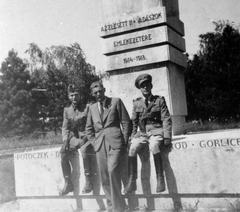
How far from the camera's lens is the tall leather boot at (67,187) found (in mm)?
5352

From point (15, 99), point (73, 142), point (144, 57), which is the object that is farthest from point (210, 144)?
point (15, 99)

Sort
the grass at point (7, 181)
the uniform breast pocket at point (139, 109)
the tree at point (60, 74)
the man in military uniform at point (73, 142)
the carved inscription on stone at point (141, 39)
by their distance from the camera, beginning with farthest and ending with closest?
the tree at point (60, 74)
the grass at point (7, 181)
the carved inscription on stone at point (141, 39)
the man in military uniform at point (73, 142)
the uniform breast pocket at point (139, 109)

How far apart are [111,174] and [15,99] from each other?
2528 centimetres

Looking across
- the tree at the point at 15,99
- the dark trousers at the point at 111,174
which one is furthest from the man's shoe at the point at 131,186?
the tree at the point at 15,99

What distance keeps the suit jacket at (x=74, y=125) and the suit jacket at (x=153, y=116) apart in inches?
35.9

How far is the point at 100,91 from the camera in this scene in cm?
483

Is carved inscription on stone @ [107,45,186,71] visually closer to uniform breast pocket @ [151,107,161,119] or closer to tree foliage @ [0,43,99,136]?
uniform breast pocket @ [151,107,161,119]

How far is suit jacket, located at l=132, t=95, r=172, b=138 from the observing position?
478 centimetres

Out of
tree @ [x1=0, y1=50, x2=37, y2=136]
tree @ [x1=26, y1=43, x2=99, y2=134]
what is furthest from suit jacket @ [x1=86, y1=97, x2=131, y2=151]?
tree @ [x1=0, y1=50, x2=37, y2=136]

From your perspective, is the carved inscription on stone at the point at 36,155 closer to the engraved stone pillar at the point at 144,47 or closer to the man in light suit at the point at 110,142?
the man in light suit at the point at 110,142

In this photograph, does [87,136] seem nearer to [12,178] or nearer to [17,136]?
[12,178]

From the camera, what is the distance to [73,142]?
5.43 m

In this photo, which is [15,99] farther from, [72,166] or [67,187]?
[67,187]

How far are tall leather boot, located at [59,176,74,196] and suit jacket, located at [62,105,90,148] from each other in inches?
22.9
